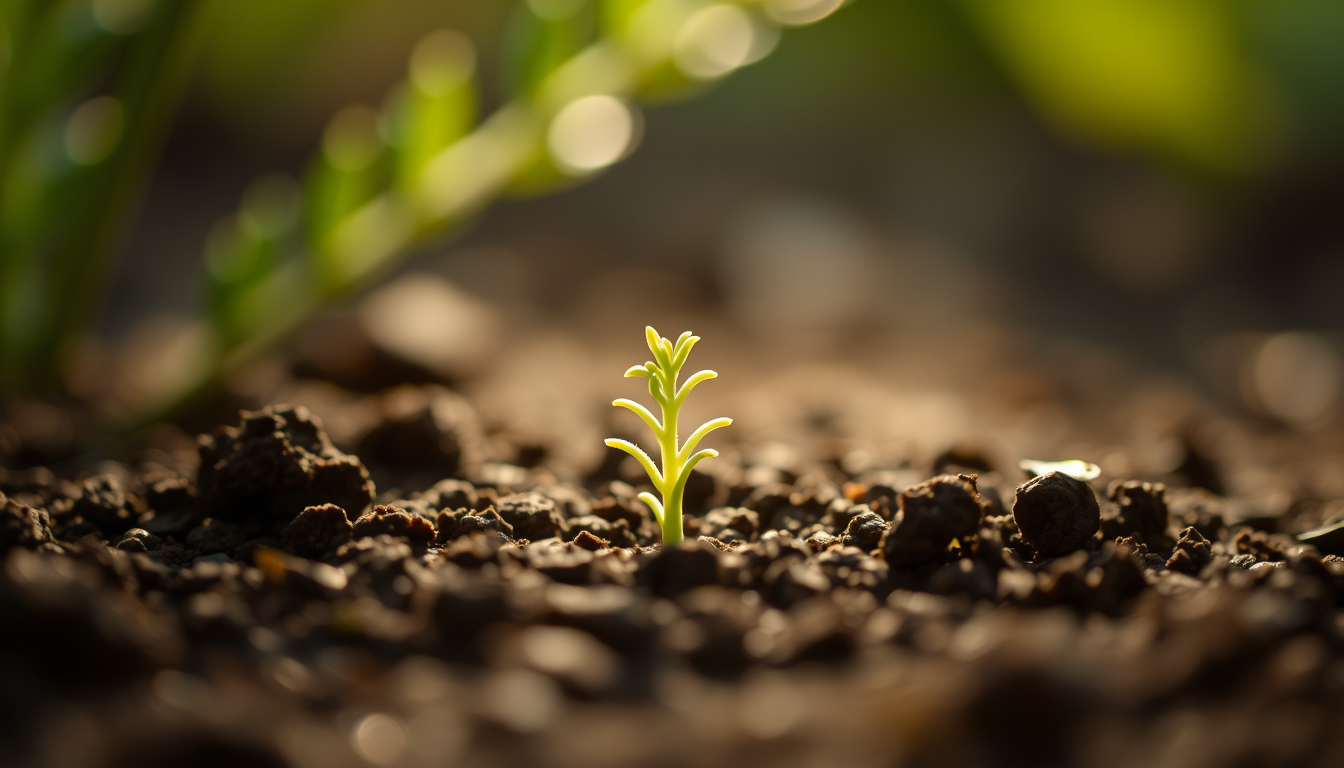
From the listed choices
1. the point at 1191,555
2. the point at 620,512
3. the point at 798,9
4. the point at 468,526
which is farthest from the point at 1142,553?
the point at 798,9

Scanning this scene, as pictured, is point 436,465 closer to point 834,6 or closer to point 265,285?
point 265,285

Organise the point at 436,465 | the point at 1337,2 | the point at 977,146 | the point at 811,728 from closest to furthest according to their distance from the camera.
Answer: the point at 811,728
the point at 436,465
the point at 1337,2
the point at 977,146

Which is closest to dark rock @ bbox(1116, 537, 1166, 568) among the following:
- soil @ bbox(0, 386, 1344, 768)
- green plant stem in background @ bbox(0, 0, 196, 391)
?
soil @ bbox(0, 386, 1344, 768)

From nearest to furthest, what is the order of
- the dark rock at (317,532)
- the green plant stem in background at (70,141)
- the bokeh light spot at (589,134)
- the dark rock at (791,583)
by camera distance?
the dark rock at (791,583) < the dark rock at (317,532) < the green plant stem in background at (70,141) < the bokeh light spot at (589,134)

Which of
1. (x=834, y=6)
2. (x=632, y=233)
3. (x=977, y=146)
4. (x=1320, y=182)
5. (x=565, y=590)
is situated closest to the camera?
(x=565, y=590)

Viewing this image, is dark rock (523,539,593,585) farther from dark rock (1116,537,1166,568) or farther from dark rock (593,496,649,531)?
dark rock (1116,537,1166,568)

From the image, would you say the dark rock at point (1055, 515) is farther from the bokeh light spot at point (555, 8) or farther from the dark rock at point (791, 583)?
the bokeh light spot at point (555, 8)

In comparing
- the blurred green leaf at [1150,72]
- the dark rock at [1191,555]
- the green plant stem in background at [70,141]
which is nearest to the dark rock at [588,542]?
the dark rock at [1191,555]

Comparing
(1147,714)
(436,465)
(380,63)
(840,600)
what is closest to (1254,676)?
(1147,714)
